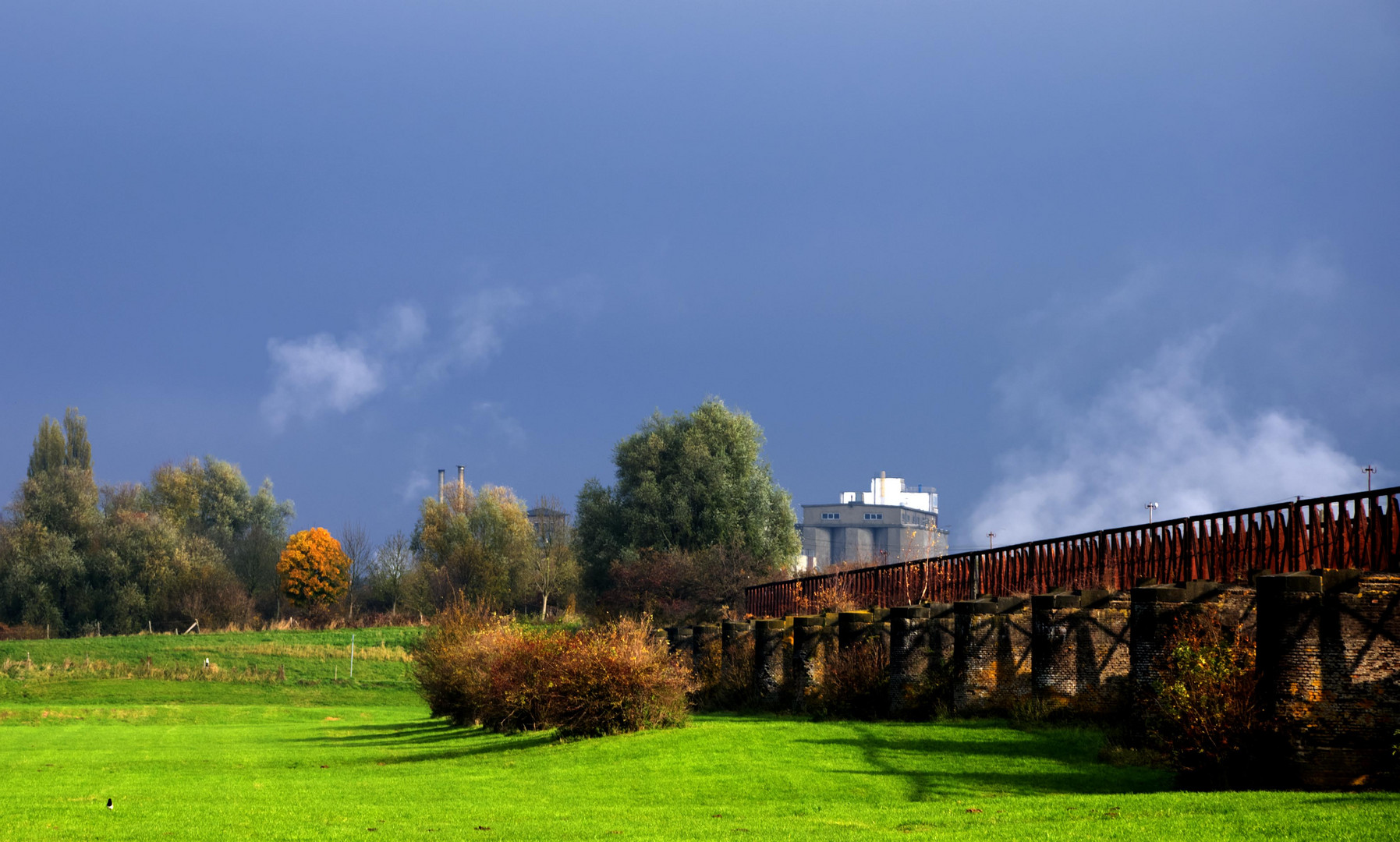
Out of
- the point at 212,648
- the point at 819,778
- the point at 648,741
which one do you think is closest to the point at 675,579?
the point at 212,648

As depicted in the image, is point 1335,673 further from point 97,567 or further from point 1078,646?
point 97,567

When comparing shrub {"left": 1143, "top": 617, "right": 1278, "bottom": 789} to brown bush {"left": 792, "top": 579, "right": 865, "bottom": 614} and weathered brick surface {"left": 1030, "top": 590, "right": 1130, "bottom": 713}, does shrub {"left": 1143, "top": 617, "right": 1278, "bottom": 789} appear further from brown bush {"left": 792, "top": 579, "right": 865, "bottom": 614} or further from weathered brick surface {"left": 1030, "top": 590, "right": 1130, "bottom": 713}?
brown bush {"left": 792, "top": 579, "right": 865, "bottom": 614}

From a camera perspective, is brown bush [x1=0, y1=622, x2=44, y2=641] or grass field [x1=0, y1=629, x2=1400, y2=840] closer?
grass field [x1=0, y1=629, x2=1400, y2=840]

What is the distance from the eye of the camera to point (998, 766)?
18.9 m

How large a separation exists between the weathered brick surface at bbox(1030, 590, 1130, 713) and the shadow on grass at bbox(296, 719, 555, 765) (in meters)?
10.2

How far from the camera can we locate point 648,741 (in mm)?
23438

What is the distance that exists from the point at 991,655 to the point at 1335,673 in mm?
11309

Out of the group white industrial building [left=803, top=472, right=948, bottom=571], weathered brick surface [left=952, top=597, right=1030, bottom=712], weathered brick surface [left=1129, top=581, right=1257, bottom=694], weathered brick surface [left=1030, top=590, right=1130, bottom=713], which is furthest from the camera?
white industrial building [left=803, top=472, right=948, bottom=571]

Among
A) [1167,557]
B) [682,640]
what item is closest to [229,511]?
Result: [682,640]

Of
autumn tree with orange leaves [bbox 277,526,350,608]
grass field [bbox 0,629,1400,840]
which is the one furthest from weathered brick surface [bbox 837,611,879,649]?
autumn tree with orange leaves [bbox 277,526,350,608]

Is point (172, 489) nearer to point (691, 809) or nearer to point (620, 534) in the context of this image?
point (620, 534)

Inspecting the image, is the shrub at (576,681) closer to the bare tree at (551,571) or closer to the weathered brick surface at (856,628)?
the weathered brick surface at (856,628)

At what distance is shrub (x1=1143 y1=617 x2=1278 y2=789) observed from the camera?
52.7 ft

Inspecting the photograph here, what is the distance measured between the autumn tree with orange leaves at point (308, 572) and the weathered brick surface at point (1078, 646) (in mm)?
65694
